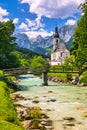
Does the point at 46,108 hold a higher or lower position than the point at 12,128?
lower

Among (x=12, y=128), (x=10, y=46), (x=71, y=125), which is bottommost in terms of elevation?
(x=71, y=125)

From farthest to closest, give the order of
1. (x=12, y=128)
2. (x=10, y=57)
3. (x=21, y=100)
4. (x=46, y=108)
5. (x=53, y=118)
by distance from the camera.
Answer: (x=10, y=57) < (x=21, y=100) < (x=46, y=108) < (x=53, y=118) < (x=12, y=128)

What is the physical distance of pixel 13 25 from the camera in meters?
111

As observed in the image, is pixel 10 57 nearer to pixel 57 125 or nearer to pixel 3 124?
pixel 57 125

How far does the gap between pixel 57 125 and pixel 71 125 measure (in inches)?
56.1

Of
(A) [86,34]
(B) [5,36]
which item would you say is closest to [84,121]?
(A) [86,34]

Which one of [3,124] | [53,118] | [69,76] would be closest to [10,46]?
[69,76]

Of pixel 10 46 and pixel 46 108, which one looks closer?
pixel 46 108

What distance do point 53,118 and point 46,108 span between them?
772 centimetres

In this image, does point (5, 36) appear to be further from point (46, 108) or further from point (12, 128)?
point (12, 128)

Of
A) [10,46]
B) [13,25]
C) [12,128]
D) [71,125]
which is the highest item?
[13,25]

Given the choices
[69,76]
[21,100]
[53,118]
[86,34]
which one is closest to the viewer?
[53,118]

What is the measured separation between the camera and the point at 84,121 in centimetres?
3303

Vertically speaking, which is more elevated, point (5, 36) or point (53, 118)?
point (5, 36)
